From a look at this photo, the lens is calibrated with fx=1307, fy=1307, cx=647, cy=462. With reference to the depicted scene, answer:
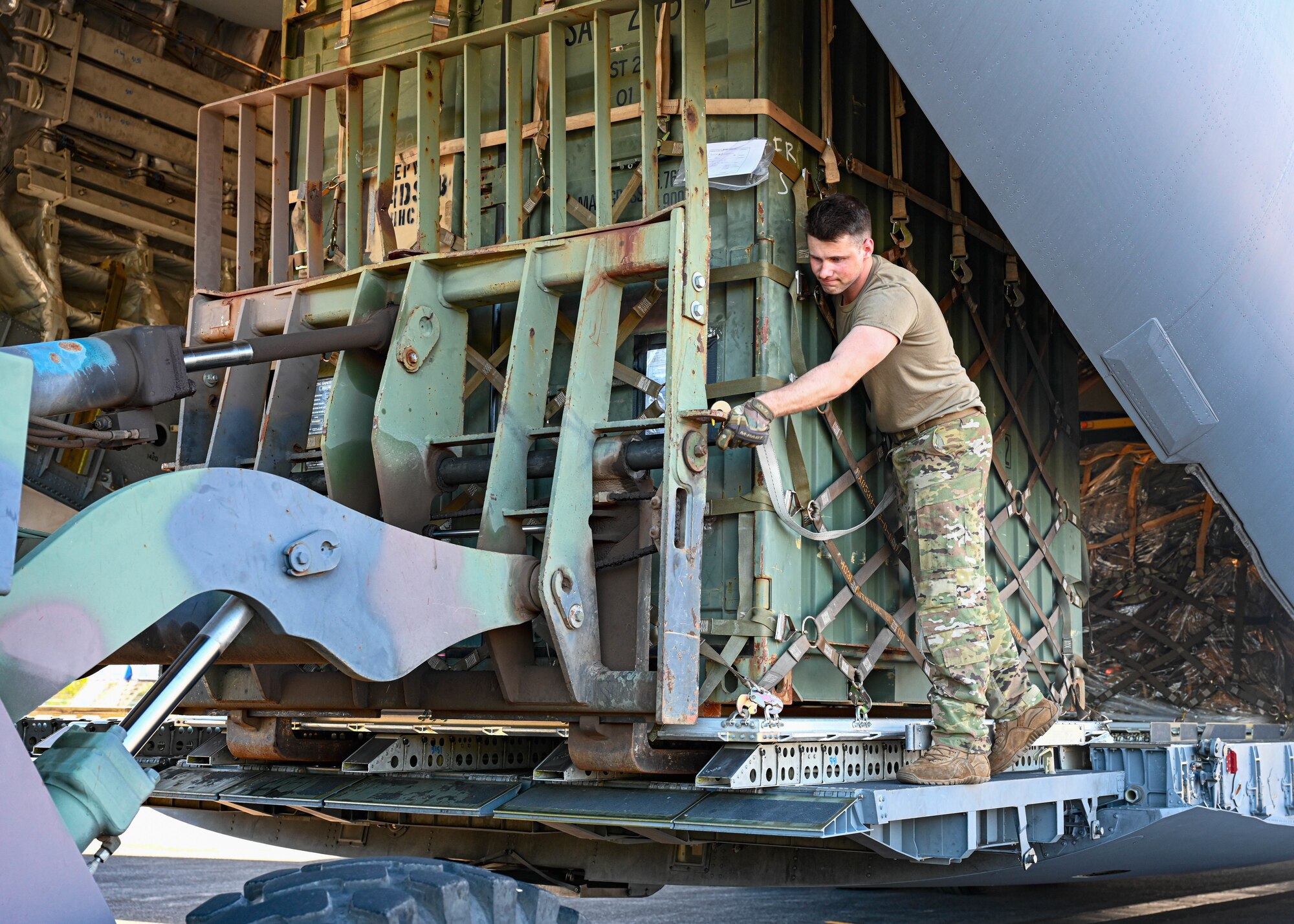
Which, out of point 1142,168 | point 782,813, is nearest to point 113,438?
point 782,813

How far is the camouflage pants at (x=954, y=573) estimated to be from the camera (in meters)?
4.21

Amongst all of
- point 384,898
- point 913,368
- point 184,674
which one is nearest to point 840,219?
point 913,368

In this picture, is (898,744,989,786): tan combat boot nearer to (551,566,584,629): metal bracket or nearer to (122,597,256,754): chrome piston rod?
(551,566,584,629): metal bracket

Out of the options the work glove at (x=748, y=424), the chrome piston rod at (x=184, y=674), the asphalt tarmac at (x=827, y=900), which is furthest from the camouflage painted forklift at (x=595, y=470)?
the asphalt tarmac at (x=827, y=900)

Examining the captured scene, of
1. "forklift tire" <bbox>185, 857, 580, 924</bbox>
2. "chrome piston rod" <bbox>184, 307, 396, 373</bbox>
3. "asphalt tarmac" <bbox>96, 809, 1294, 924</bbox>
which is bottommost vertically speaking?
"asphalt tarmac" <bbox>96, 809, 1294, 924</bbox>

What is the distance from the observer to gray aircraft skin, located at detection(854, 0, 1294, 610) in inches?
159

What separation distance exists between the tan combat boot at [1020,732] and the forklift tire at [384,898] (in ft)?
7.66

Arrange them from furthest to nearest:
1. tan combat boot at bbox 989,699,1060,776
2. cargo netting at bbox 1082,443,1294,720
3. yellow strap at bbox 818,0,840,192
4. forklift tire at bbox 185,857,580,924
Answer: cargo netting at bbox 1082,443,1294,720, yellow strap at bbox 818,0,840,192, tan combat boot at bbox 989,699,1060,776, forklift tire at bbox 185,857,580,924

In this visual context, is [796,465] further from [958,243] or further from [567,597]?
[958,243]

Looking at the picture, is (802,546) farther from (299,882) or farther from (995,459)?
(299,882)

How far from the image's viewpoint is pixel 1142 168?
4375mm

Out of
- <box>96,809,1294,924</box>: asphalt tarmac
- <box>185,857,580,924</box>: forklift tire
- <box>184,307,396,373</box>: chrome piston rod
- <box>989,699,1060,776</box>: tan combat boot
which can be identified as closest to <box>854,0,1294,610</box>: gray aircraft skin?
<box>989,699,1060,776</box>: tan combat boot

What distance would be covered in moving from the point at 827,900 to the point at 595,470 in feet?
13.9

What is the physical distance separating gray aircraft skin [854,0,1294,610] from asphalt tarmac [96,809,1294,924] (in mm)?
2681
